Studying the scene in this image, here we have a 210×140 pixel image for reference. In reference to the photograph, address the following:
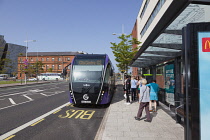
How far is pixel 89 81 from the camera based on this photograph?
8305 millimetres

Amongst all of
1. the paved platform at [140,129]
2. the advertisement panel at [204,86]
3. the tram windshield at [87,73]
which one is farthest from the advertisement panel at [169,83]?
the advertisement panel at [204,86]

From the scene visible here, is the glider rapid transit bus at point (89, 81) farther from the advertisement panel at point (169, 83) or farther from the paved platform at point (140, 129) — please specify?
the advertisement panel at point (169, 83)

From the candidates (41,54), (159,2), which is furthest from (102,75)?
(41,54)

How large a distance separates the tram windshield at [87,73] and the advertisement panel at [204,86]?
615 cm

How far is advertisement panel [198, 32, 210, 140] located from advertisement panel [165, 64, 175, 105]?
18.0ft

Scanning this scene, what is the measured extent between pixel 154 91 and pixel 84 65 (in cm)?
407

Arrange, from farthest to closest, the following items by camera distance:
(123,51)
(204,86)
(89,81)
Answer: (123,51), (89,81), (204,86)

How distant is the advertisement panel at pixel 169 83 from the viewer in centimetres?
768

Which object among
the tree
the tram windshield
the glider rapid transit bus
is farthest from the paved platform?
the tree

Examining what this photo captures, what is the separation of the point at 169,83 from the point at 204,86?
6063mm

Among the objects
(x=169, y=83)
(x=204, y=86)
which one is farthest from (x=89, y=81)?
(x=204, y=86)

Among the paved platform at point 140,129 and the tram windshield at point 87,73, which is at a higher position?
the tram windshield at point 87,73

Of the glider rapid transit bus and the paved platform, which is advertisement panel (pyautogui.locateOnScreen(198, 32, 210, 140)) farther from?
the glider rapid transit bus

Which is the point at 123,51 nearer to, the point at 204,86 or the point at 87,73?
the point at 87,73
